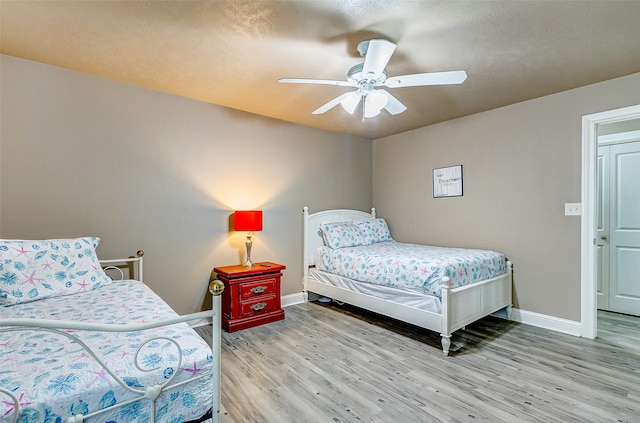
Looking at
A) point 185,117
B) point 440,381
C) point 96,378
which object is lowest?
point 440,381

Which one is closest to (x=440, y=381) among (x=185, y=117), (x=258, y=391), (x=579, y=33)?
(x=258, y=391)

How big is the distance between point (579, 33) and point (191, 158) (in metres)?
3.33

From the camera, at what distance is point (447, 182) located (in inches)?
156

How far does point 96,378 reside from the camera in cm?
106

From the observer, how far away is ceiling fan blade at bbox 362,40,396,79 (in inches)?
71.9

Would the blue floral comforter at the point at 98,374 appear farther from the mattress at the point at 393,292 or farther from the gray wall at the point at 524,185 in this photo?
the gray wall at the point at 524,185

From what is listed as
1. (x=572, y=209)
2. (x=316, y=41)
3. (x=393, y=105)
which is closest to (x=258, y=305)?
(x=393, y=105)

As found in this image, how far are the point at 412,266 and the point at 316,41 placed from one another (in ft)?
6.68

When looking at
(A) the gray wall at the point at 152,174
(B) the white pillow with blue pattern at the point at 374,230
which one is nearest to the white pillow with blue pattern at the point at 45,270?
(A) the gray wall at the point at 152,174

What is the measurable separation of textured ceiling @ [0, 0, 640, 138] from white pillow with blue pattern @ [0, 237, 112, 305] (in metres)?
1.44

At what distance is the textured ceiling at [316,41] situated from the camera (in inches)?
70.3

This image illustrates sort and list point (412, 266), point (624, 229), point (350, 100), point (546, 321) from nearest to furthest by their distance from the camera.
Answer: point (350, 100) → point (412, 266) → point (546, 321) → point (624, 229)

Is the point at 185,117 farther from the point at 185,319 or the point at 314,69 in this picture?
the point at 185,319

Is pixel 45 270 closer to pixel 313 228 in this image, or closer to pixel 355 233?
pixel 313 228
